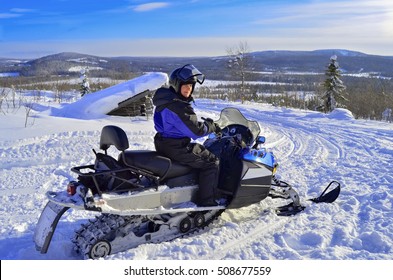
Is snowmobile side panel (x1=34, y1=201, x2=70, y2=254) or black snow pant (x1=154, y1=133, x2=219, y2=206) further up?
black snow pant (x1=154, y1=133, x2=219, y2=206)

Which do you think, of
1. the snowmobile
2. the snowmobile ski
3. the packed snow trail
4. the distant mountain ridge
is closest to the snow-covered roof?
the packed snow trail

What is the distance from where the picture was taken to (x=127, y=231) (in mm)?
3961

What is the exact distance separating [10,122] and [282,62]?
147 m

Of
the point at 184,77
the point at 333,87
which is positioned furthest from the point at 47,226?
the point at 333,87

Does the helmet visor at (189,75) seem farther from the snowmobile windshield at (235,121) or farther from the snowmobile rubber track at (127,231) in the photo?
the snowmobile rubber track at (127,231)

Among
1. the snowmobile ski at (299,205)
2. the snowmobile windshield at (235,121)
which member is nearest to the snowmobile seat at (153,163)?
the snowmobile windshield at (235,121)

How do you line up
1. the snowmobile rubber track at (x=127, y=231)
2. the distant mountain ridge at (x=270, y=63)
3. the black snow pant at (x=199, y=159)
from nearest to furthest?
the snowmobile rubber track at (x=127, y=231) < the black snow pant at (x=199, y=159) < the distant mountain ridge at (x=270, y=63)

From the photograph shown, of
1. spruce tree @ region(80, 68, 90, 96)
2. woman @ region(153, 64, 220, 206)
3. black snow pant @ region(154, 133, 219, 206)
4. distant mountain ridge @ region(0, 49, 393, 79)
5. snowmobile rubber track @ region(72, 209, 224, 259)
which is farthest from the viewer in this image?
distant mountain ridge @ region(0, 49, 393, 79)

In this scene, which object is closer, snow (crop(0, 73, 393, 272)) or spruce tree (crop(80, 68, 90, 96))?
snow (crop(0, 73, 393, 272))

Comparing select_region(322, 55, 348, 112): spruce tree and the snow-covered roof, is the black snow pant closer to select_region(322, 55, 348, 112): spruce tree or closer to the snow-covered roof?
the snow-covered roof

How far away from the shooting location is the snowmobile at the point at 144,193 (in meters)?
3.75

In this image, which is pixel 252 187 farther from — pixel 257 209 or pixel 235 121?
pixel 235 121

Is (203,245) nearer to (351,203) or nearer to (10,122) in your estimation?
(351,203)

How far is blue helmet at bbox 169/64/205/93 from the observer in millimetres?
4082
